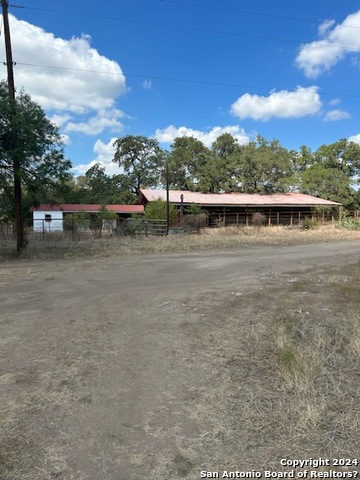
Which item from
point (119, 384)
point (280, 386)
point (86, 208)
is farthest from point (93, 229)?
point (280, 386)

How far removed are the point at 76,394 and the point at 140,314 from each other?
2994 millimetres

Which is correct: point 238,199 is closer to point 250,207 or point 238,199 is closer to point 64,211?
point 250,207

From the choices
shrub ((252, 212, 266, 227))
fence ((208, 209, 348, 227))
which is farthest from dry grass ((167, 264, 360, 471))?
fence ((208, 209, 348, 227))

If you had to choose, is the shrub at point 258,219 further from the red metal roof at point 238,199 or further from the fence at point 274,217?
the red metal roof at point 238,199

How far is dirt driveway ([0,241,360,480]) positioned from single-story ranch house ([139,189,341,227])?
3118cm

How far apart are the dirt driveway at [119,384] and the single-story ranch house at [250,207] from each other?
31.2 m

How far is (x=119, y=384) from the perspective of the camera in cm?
378

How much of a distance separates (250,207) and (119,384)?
A: 1595 inches

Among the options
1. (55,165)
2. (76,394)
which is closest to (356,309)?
(76,394)

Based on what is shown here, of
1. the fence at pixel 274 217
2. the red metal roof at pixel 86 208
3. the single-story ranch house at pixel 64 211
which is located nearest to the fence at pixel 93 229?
the fence at pixel 274 217

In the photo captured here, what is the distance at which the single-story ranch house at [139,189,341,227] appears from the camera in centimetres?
4069

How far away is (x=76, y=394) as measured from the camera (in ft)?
11.7

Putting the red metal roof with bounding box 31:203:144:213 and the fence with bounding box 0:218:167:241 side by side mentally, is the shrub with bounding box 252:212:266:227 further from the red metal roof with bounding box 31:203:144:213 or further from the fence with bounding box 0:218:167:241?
the red metal roof with bounding box 31:203:144:213

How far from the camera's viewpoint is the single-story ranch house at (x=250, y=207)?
4069 cm
